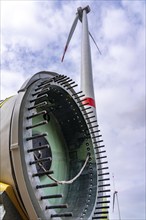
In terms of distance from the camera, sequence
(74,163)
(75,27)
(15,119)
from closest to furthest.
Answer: (15,119) → (74,163) → (75,27)

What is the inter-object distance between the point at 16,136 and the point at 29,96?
0.54 metres

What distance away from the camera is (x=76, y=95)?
164 inches

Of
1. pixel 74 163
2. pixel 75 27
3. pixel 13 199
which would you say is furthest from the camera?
pixel 75 27

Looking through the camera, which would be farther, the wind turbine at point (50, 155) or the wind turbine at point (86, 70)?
the wind turbine at point (86, 70)

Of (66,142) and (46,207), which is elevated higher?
(66,142)

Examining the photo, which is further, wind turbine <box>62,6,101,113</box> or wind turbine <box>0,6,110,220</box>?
wind turbine <box>62,6,101,113</box>

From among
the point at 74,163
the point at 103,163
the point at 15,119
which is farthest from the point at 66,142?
the point at 15,119

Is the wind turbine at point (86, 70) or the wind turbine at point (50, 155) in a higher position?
the wind turbine at point (86, 70)

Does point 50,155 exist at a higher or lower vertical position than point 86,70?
lower

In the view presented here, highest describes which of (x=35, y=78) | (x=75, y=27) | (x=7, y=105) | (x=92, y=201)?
(x=75, y=27)

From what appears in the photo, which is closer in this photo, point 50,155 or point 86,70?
point 50,155

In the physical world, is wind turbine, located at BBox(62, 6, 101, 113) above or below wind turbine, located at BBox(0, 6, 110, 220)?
above

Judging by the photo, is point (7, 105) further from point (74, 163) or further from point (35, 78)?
point (74, 163)

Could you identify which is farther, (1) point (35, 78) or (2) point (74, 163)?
(2) point (74, 163)
